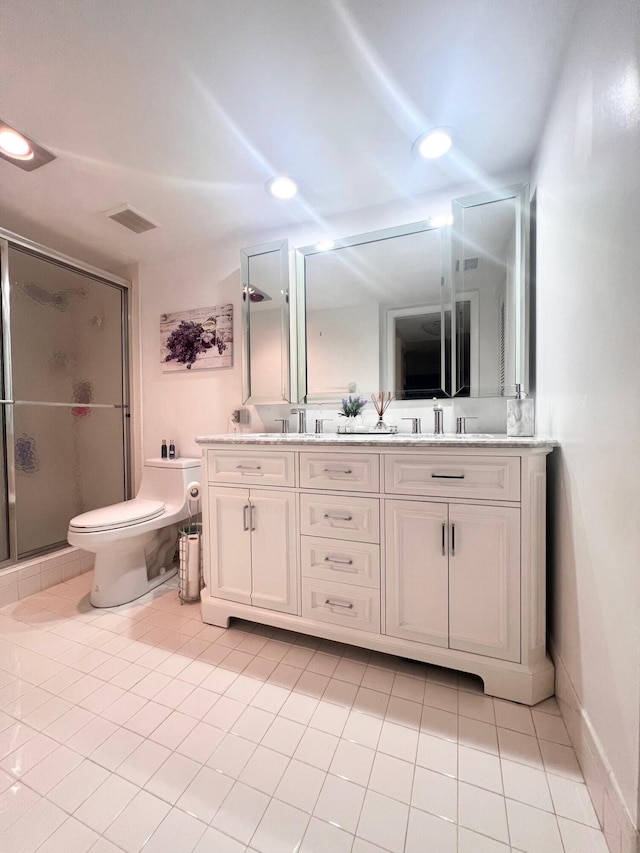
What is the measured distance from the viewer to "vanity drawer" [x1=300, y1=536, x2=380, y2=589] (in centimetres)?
133

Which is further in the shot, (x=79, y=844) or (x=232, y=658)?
(x=232, y=658)

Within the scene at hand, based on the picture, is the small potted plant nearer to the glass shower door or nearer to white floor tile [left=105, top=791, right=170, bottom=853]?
white floor tile [left=105, top=791, right=170, bottom=853]

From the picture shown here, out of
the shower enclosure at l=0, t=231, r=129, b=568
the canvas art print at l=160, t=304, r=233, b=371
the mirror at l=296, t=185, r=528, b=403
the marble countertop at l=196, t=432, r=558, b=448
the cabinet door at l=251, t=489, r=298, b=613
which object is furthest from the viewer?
the canvas art print at l=160, t=304, r=233, b=371

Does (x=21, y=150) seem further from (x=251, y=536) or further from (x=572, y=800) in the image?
(x=572, y=800)

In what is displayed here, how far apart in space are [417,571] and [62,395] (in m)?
2.37

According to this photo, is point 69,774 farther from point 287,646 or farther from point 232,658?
point 287,646

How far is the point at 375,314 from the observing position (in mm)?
1858

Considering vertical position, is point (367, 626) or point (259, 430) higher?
point (259, 430)

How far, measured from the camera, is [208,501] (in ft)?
5.41

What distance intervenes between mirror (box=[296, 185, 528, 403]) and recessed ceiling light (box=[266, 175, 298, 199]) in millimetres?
307

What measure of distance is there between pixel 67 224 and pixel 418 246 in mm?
2029

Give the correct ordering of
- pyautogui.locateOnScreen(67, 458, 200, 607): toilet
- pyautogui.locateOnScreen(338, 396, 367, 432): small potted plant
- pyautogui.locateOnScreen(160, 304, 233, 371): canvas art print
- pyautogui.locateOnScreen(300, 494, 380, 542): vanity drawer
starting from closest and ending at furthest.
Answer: pyautogui.locateOnScreen(300, 494, 380, 542): vanity drawer < pyautogui.locateOnScreen(67, 458, 200, 607): toilet < pyautogui.locateOnScreen(338, 396, 367, 432): small potted plant < pyautogui.locateOnScreen(160, 304, 233, 371): canvas art print

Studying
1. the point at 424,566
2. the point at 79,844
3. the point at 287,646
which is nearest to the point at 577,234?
the point at 424,566

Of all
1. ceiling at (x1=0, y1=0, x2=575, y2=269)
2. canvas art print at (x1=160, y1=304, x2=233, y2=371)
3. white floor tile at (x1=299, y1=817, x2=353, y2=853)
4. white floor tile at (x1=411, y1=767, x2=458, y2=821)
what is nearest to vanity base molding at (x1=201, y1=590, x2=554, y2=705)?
white floor tile at (x1=411, y1=767, x2=458, y2=821)
